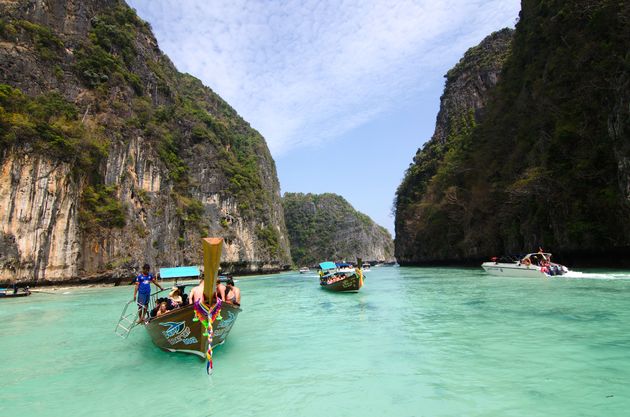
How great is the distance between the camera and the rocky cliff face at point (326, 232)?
5044 inches

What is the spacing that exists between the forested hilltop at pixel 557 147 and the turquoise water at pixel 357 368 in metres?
12.6

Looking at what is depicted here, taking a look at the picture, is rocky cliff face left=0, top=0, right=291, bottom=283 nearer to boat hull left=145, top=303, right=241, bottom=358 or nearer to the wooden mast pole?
boat hull left=145, top=303, right=241, bottom=358

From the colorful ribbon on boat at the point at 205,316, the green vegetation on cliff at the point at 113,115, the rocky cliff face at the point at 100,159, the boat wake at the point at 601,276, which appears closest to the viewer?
the colorful ribbon on boat at the point at 205,316

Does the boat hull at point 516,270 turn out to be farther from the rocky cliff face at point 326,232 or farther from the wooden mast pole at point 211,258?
the rocky cliff face at point 326,232

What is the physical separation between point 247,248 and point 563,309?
181 feet

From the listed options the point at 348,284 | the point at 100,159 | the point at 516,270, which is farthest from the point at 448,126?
the point at 100,159

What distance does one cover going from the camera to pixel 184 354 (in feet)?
24.8

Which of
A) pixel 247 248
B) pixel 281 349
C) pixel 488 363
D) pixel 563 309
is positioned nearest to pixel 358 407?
pixel 488 363

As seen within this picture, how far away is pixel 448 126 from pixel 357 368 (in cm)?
6383

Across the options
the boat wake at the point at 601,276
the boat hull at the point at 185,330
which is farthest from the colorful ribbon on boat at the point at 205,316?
the boat wake at the point at 601,276

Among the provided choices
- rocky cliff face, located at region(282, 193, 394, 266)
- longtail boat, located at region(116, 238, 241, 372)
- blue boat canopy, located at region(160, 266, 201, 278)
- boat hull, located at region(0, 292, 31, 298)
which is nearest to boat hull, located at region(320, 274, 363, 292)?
blue boat canopy, located at region(160, 266, 201, 278)

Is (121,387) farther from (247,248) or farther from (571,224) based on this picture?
(247,248)

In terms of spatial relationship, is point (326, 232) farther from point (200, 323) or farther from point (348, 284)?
point (200, 323)

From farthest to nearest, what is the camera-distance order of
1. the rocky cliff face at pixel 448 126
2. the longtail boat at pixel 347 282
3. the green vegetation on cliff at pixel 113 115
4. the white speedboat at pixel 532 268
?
the rocky cliff face at pixel 448 126
the green vegetation on cliff at pixel 113 115
the white speedboat at pixel 532 268
the longtail boat at pixel 347 282
